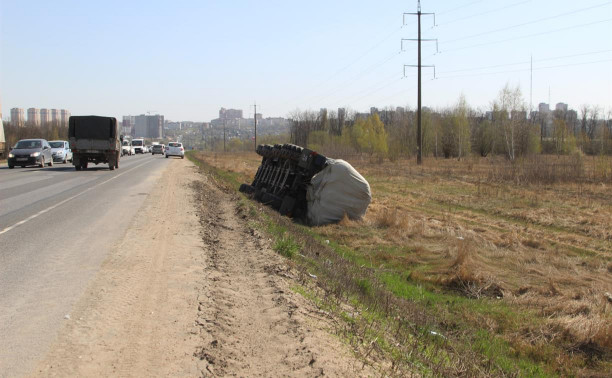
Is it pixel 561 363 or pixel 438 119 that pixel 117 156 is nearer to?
pixel 561 363

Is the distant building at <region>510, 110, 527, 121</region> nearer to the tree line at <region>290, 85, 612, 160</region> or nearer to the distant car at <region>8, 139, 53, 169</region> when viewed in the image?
the tree line at <region>290, 85, 612, 160</region>

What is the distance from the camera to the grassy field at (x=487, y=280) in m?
6.90

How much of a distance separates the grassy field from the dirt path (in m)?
0.66

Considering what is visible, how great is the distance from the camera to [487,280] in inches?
400

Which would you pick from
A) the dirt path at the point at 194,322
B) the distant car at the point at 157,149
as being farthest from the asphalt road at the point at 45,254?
the distant car at the point at 157,149

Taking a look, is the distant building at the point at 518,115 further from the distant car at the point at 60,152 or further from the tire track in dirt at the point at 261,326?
the tire track in dirt at the point at 261,326

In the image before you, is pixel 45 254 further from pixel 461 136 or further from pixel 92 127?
pixel 461 136

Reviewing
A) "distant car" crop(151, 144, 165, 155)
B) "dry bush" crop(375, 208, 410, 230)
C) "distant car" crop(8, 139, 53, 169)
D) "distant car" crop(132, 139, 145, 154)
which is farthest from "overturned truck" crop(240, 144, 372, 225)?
"distant car" crop(132, 139, 145, 154)

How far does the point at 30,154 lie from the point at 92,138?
5.22 metres

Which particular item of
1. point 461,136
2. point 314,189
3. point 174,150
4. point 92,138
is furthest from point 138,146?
point 314,189

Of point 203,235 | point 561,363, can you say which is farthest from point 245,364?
point 203,235

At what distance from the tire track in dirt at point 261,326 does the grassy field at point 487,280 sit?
0.52 m

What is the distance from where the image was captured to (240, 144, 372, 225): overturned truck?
16.7 metres

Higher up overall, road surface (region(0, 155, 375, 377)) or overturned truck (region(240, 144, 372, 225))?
overturned truck (region(240, 144, 372, 225))
